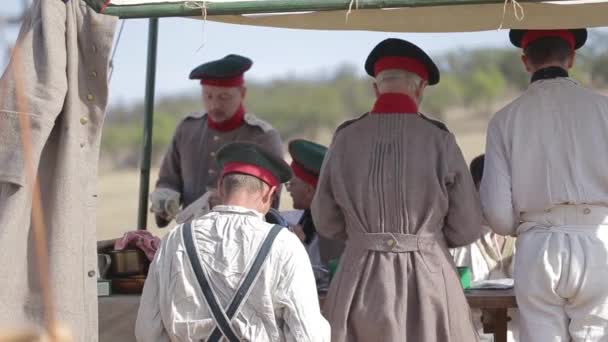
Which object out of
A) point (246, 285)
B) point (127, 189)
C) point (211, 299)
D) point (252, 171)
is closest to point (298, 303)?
point (246, 285)

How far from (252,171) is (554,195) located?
1187 mm

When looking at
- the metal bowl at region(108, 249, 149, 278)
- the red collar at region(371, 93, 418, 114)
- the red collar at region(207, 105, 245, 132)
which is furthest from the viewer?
the red collar at region(207, 105, 245, 132)

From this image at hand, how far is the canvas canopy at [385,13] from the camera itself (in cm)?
476

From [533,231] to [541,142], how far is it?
36 centimetres

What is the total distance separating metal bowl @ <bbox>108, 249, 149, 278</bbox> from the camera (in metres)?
5.57

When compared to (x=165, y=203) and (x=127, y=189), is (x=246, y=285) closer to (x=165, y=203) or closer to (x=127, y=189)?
(x=165, y=203)

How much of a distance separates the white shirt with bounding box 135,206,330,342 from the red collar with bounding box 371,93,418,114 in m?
0.76

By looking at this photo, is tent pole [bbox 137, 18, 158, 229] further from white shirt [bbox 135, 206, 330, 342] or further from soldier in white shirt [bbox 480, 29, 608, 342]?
soldier in white shirt [bbox 480, 29, 608, 342]

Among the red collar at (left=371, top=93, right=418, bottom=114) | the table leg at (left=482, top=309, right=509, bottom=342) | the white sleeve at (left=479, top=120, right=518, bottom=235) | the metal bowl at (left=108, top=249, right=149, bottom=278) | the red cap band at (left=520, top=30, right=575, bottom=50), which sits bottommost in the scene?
the table leg at (left=482, top=309, right=509, bottom=342)

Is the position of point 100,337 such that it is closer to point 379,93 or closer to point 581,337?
point 379,93

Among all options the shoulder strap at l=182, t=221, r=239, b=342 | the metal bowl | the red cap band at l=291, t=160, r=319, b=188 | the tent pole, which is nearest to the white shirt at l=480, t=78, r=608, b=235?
the shoulder strap at l=182, t=221, r=239, b=342

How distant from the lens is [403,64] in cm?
510

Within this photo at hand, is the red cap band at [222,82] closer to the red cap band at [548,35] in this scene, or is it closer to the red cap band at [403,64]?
the red cap band at [403,64]

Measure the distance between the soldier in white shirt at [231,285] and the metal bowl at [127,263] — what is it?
876 millimetres
